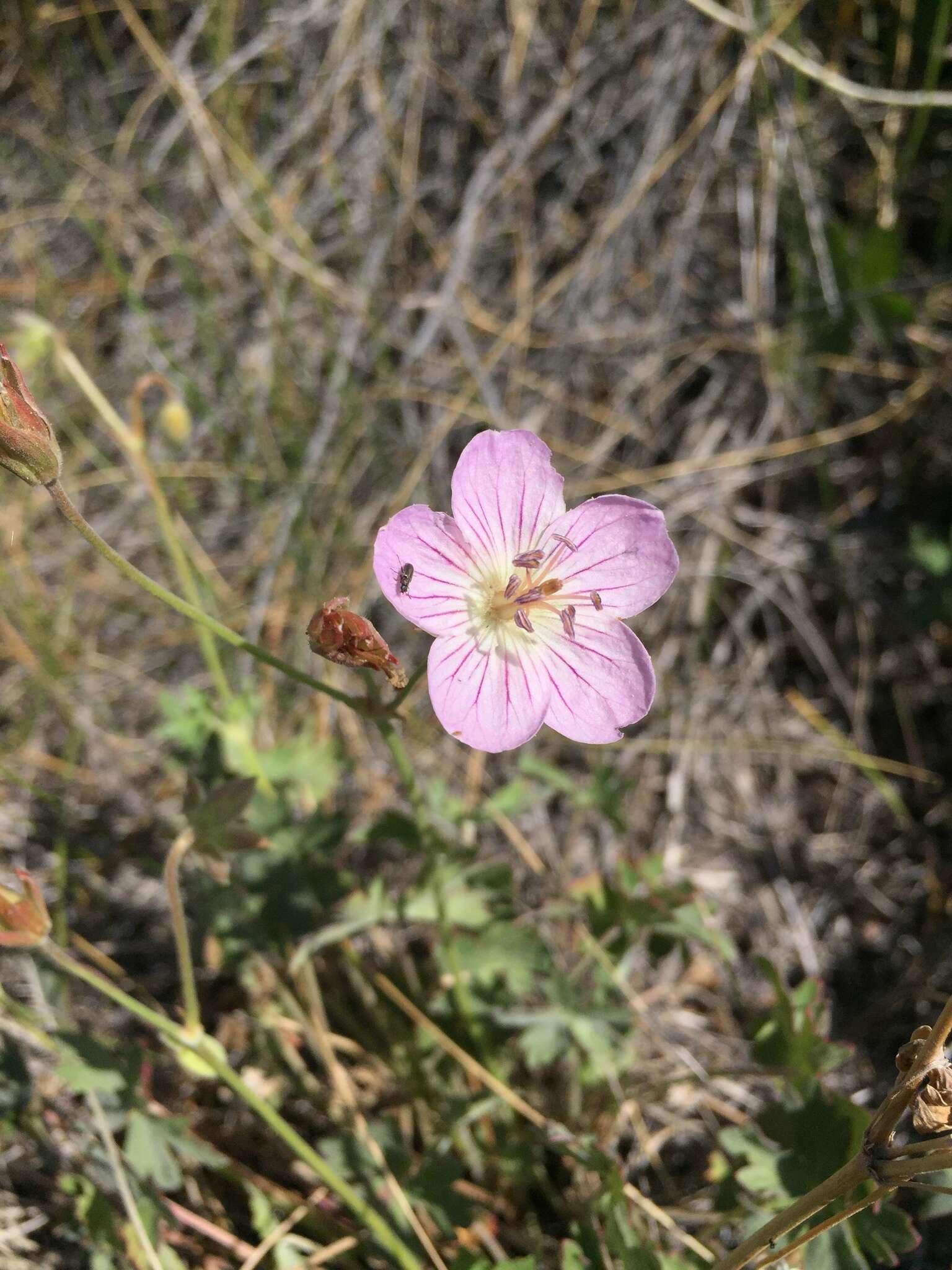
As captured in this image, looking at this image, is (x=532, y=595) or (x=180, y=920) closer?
(x=180, y=920)

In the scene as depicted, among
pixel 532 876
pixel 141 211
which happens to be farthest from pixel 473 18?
pixel 532 876

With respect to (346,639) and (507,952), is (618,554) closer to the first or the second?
(346,639)

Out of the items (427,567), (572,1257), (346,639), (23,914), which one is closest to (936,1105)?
(572,1257)

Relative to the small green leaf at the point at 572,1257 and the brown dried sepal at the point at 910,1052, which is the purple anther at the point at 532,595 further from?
the small green leaf at the point at 572,1257

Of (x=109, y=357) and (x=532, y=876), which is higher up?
(x=109, y=357)

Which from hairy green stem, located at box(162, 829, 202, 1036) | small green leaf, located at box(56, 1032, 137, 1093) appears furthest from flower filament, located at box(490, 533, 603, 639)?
small green leaf, located at box(56, 1032, 137, 1093)

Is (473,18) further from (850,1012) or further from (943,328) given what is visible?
(850,1012)
